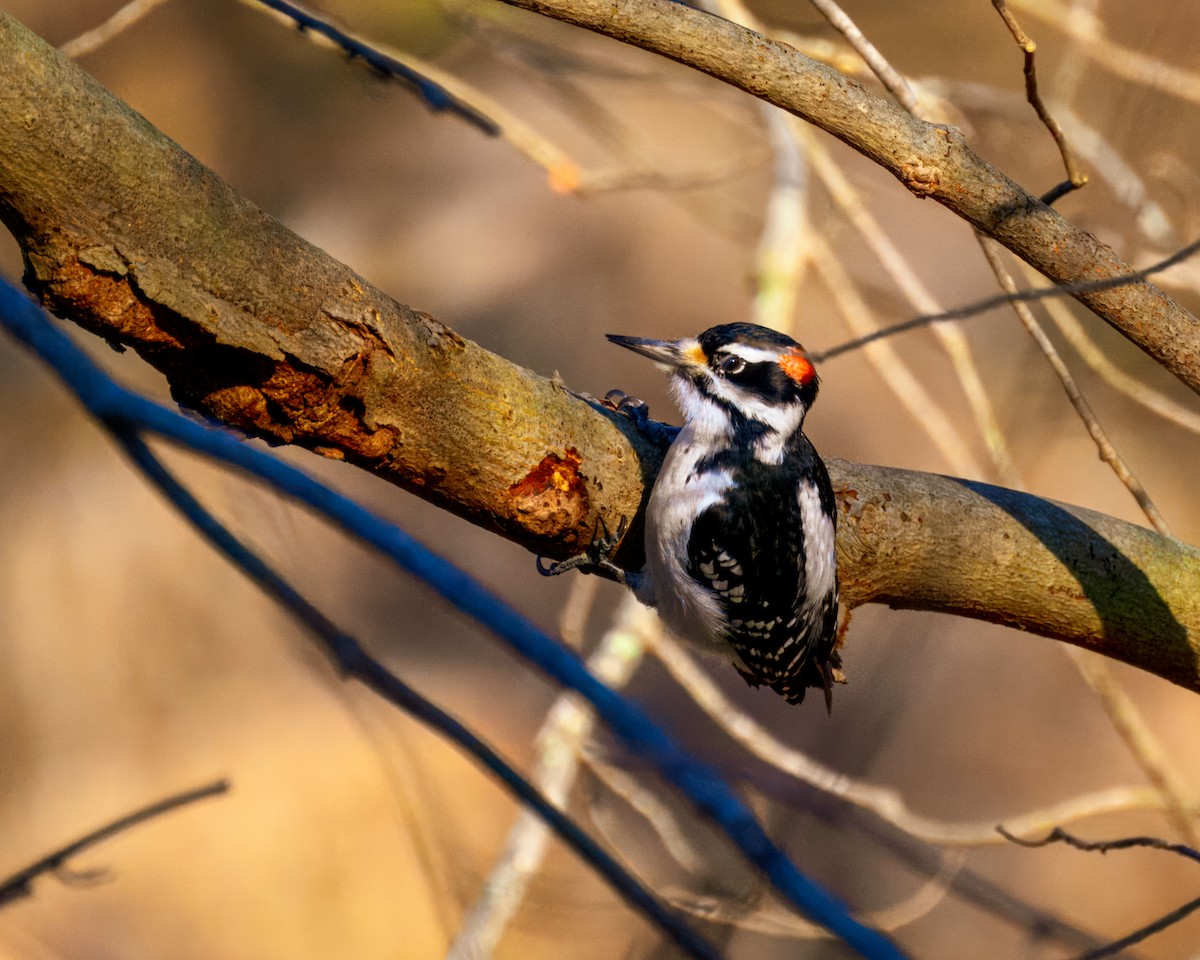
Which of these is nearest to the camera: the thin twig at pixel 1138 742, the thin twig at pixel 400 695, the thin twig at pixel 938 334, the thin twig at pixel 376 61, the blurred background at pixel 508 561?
the thin twig at pixel 400 695

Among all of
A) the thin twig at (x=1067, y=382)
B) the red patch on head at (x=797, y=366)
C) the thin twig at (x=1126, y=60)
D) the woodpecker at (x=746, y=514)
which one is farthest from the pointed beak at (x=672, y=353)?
the thin twig at (x=1126, y=60)

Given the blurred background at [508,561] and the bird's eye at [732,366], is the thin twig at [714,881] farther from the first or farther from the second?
the bird's eye at [732,366]

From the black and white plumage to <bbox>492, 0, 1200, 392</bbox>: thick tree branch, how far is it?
747 millimetres

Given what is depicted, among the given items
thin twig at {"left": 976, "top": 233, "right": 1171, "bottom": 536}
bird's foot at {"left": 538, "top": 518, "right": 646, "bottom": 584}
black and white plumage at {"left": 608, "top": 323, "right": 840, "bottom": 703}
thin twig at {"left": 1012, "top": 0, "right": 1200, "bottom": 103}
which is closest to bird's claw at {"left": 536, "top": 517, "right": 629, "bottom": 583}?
bird's foot at {"left": 538, "top": 518, "right": 646, "bottom": 584}

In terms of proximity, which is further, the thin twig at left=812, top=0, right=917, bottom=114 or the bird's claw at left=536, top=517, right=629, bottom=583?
the bird's claw at left=536, top=517, right=629, bottom=583

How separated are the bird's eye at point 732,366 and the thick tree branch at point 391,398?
1.35 feet

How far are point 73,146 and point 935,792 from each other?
193 inches

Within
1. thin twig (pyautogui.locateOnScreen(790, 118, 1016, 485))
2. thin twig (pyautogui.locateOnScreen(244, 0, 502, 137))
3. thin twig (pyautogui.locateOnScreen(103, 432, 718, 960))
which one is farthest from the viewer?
thin twig (pyautogui.locateOnScreen(790, 118, 1016, 485))

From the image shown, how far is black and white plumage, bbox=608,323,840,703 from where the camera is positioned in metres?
2.61

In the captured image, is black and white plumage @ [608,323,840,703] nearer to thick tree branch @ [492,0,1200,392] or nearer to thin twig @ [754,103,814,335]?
thick tree branch @ [492,0,1200,392]

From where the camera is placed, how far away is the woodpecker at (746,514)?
260 centimetres

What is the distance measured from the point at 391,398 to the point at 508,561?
12.9 feet

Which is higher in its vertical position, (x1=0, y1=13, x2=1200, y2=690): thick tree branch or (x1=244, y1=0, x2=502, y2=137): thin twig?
(x1=244, y1=0, x2=502, y2=137): thin twig

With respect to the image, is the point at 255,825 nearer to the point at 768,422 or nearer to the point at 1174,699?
the point at 768,422
